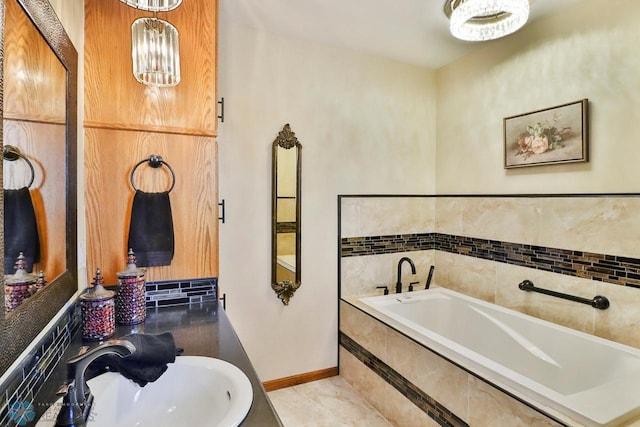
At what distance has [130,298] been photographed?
1477 mm

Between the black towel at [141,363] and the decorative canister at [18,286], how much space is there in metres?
0.29

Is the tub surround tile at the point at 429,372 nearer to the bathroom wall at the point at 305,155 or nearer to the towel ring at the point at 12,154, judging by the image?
the bathroom wall at the point at 305,155

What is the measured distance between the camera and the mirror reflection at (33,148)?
81 cm

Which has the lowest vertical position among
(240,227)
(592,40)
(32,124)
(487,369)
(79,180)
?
(487,369)

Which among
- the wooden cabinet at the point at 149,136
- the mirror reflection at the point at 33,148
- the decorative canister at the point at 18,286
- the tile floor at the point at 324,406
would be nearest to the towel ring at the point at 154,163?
the wooden cabinet at the point at 149,136

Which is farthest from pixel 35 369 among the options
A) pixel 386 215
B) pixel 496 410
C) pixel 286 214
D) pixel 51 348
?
pixel 386 215

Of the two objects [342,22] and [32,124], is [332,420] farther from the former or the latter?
[342,22]

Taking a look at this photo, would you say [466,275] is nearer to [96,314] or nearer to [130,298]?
[130,298]

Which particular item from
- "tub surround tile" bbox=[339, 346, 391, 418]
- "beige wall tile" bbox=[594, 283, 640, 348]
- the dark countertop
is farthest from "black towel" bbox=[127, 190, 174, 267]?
"beige wall tile" bbox=[594, 283, 640, 348]

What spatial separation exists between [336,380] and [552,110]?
98.7 inches

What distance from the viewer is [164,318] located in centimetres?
156

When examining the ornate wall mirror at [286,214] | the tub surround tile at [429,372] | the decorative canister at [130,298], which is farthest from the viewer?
the ornate wall mirror at [286,214]

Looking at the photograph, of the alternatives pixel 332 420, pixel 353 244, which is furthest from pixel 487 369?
pixel 353 244

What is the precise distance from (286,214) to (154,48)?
1404mm
